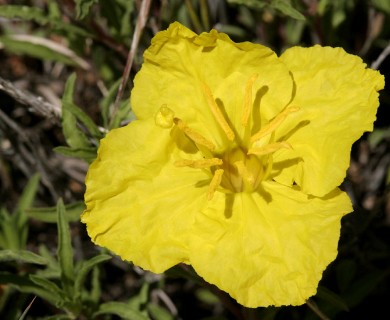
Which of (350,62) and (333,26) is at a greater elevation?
(350,62)

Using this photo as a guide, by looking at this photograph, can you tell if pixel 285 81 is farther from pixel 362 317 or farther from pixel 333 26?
pixel 362 317

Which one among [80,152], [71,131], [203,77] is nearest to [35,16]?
[71,131]

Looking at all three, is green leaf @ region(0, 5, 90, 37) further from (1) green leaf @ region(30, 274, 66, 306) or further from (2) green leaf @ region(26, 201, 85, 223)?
(1) green leaf @ region(30, 274, 66, 306)

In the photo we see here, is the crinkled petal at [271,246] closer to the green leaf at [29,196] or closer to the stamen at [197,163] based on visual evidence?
the stamen at [197,163]

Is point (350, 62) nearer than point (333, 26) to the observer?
Yes

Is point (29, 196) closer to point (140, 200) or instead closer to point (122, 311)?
point (122, 311)

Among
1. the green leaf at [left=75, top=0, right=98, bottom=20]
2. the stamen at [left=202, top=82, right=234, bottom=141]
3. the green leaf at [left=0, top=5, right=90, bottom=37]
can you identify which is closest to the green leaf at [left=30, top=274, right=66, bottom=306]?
the stamen at [left=202, top=82, right=234, bottom=141]

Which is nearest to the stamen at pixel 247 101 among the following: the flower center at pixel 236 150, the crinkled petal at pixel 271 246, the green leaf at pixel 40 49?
the flower center at pixel 236 150

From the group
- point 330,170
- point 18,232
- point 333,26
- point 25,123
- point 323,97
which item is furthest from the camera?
point 25,123

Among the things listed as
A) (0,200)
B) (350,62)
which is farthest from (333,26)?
(0,200)
